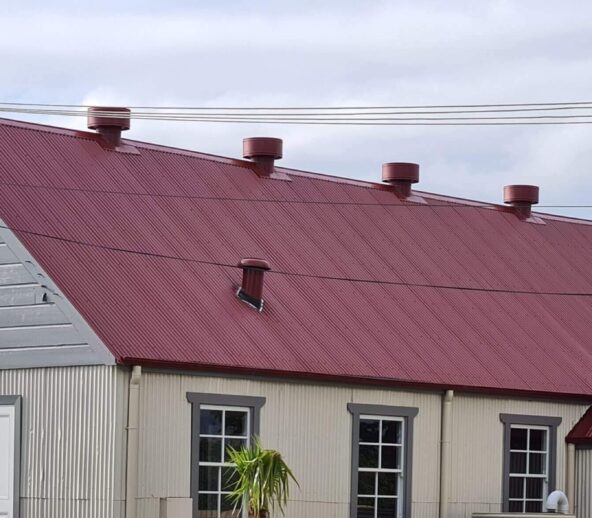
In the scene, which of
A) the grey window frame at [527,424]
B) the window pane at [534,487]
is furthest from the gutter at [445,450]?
the window pane at [534,487]

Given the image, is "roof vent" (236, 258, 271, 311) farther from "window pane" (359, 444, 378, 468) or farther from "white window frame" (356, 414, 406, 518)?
"window pane" (359, 444, 378, 468)

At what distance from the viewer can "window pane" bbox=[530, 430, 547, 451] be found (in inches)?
1267

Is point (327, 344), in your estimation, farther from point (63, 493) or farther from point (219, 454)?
point (63, 493)

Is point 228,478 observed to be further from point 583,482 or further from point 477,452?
point 583,482

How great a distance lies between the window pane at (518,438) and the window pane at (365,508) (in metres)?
3.82

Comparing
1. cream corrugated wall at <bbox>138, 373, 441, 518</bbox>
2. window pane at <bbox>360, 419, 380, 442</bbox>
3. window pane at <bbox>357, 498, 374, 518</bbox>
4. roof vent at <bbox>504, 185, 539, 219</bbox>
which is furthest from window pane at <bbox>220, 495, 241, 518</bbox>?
roof vent at <bbox>504, 185, 539, 219</bbox>

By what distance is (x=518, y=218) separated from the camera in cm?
3941

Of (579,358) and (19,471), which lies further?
(579,358)

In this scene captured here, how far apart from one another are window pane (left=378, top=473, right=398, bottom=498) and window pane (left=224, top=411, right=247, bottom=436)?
3.31 meters

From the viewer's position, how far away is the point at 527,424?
31.8 m

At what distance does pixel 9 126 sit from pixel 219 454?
722 centimetres

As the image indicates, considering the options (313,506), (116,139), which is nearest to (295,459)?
(313,506)

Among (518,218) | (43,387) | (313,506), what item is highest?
(518,218)

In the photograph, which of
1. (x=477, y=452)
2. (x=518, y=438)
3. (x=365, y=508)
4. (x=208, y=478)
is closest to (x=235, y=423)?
(x=208, y=478)
